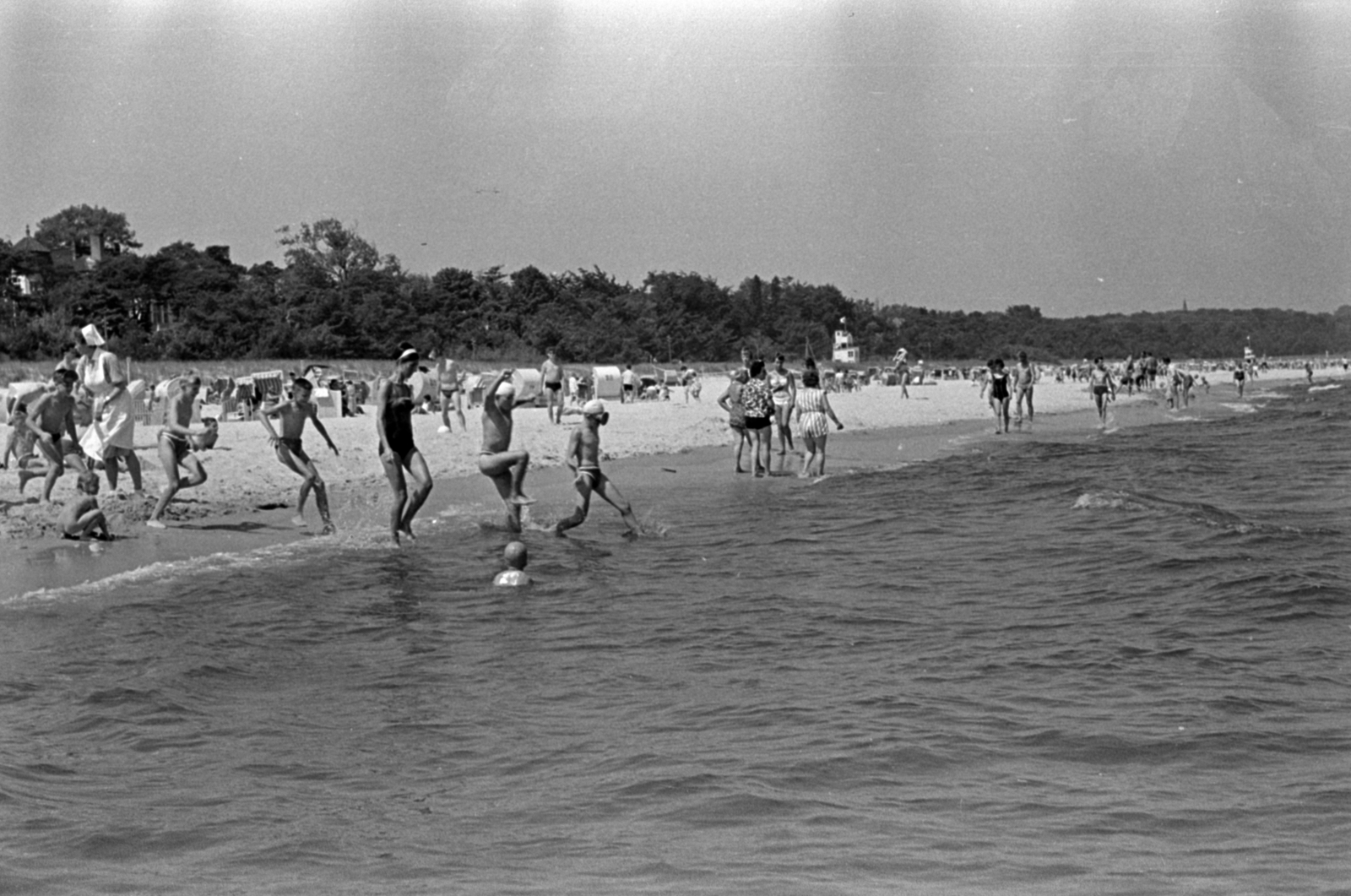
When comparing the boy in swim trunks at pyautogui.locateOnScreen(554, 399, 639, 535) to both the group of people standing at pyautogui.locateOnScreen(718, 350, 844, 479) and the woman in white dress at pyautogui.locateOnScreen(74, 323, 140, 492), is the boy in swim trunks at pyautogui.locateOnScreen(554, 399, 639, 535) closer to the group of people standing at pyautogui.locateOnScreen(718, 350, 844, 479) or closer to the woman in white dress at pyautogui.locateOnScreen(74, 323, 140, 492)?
the woman in white dress at pyautogui.locateOnScreen(74, 323, 140, 492)

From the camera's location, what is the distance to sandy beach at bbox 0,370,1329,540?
13.5m

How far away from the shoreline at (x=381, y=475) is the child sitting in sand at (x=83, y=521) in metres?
0.13

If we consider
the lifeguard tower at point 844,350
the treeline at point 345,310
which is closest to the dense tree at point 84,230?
the treeline at point 345,310

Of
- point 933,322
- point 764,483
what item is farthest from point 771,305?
point 764,483

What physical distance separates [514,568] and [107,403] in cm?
458

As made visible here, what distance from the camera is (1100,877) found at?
4.38 metres

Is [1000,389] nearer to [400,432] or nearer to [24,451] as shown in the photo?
[400,432]

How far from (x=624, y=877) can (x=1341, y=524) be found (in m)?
11.4

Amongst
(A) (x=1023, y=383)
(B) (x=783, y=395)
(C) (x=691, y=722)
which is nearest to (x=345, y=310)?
(A) (x=1023, y=383)

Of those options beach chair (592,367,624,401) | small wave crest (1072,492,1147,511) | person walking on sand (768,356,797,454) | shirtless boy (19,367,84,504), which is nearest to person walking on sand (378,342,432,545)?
shirtless boy (19,367,84,504)

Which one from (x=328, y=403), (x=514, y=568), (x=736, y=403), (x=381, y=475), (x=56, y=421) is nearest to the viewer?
(x=514, y=568)

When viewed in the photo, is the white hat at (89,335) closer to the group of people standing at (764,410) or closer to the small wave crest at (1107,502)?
the group of people standing at (764,410)

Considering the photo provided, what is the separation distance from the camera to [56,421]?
40.1 ft

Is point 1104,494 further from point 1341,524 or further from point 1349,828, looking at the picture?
point 1349,828
